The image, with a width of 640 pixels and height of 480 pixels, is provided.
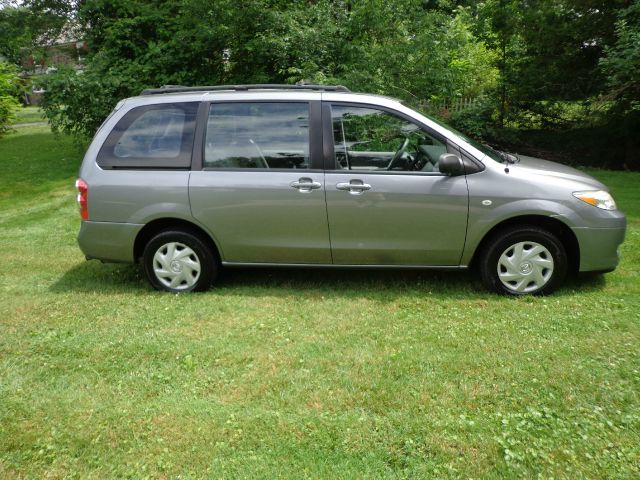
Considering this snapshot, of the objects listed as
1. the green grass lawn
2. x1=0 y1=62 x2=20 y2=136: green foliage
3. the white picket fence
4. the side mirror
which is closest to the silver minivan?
the side mirror

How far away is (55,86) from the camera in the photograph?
11188 millimetres

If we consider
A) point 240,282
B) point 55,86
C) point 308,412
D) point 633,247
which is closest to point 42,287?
point 240,282

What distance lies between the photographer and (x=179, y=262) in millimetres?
4938

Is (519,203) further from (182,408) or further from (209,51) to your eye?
(209,51)

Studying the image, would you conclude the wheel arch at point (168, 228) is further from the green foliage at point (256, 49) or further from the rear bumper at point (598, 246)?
the green foliage at point (256, 49)

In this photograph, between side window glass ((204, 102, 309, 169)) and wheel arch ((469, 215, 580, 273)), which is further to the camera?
side window glass ((204, 102, 309, 169))

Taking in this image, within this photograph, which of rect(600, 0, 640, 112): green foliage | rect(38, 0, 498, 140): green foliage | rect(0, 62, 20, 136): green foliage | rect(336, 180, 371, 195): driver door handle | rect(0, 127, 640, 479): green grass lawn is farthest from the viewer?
rect(0, 62, 20, 136): green foliage

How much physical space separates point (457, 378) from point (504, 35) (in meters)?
11.2

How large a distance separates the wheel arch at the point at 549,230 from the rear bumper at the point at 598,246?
5cm

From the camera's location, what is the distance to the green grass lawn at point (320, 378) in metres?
2.72

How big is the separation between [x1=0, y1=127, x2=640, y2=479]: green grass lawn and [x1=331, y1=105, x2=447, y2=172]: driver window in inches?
44.8

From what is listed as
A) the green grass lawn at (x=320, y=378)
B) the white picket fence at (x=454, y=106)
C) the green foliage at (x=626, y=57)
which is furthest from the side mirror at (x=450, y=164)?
the white picket fence at (x=454, y=106)

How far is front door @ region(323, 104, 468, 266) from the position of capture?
4551 mm

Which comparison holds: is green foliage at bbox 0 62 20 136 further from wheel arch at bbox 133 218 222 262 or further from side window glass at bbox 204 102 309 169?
side window glass at bbox 204 102 309 169
